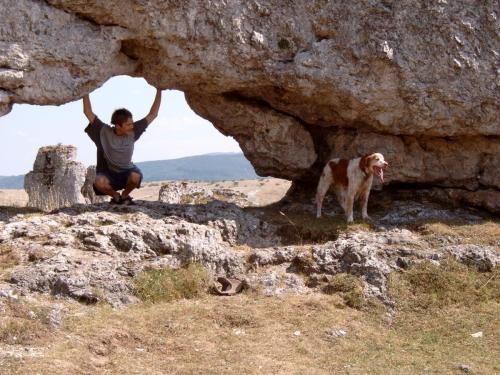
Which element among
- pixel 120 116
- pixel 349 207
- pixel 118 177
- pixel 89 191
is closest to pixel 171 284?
pixel 118 177

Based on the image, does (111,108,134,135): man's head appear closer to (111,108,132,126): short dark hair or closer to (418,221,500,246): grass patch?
(111,108,132,126): short dark hair

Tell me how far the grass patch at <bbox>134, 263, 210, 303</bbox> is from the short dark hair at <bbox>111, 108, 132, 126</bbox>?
329cm

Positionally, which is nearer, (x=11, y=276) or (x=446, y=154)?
(x=11, y=276)

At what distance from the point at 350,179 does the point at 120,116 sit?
4637 mm

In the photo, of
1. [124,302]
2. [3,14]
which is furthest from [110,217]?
[3,14]

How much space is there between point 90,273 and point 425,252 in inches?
215

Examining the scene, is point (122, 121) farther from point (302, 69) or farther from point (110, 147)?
point (302, 69)

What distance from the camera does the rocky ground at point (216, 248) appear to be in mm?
9008

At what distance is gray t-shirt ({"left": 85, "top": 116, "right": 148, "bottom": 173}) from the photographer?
38.3 ft

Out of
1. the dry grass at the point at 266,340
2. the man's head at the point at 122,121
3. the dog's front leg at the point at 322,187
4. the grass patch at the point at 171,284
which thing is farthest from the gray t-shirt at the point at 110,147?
the dog's front leg at the point at 322,187

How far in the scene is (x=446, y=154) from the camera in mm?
13453

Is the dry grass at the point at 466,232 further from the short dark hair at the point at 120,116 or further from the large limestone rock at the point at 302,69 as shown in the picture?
the short dark hair at the point at 120,116

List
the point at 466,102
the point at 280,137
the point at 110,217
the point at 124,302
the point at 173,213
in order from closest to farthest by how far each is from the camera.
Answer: the point at 124,302, the point at 110,217, the point at 173,213, the point at 466,102, the point at 280,137

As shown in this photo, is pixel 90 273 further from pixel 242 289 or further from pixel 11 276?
pixel 242 289
